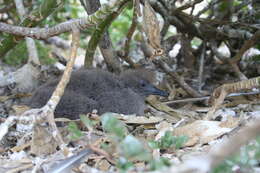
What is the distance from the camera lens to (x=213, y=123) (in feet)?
8.18

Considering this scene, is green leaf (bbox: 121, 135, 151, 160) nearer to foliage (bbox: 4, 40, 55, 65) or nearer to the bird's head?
the bird's head

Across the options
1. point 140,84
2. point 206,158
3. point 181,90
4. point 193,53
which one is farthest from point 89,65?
point 206,158

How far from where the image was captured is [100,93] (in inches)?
130

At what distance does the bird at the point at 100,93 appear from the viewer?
116 inches

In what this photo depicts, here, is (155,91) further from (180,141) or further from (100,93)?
(180,141)

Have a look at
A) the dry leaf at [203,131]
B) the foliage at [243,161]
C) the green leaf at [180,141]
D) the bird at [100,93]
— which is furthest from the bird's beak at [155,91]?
the foliage at [243,161]

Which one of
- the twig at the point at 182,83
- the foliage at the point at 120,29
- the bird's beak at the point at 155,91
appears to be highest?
the foliage at the point at 120,29

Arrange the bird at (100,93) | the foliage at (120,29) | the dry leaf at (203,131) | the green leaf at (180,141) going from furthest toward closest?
the foliage at (120,29)
the bird at (100,93)
the dry leaf at (203,131)
the green leaf at (180,141)

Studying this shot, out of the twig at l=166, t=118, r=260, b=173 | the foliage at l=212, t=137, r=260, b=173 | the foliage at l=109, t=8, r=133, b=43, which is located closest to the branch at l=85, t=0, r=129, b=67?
the foliage at l=212, t=137, r=260, b=173

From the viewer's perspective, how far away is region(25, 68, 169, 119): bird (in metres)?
2.96

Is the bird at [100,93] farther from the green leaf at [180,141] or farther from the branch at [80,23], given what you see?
the green leaf at [180,141]

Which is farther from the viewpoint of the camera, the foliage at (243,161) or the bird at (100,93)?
the bird at (100,93)

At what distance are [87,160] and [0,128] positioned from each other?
44 centimetres

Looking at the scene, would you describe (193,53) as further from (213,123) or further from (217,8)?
(213,123)
